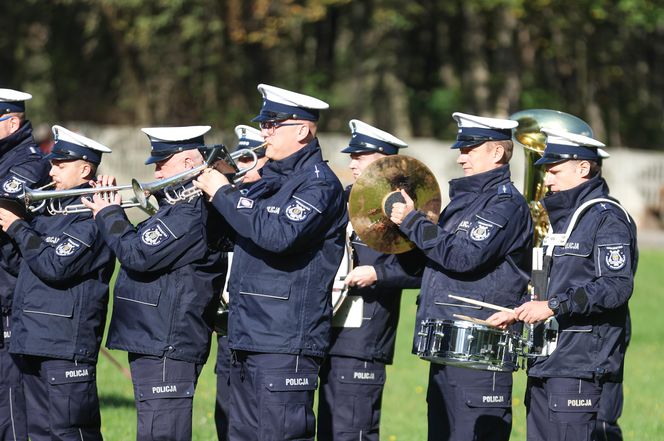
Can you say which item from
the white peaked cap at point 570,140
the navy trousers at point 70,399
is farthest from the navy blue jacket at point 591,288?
the navy trousers at point 70,399

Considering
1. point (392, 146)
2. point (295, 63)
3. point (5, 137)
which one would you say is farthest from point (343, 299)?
point (295, 63)

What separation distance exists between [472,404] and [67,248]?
2.57 meters

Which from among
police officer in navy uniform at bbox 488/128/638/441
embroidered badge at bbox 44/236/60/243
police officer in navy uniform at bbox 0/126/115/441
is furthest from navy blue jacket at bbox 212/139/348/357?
embroidered badge at bbox 44/236/60/243

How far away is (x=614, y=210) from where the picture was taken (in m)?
6.95

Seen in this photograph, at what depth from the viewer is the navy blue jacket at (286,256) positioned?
670 centimetres

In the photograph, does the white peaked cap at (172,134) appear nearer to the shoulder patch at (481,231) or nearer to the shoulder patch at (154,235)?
the shoulder patch at (154,235)

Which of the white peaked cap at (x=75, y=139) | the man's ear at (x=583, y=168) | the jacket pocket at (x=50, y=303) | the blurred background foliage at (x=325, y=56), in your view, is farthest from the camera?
the blurred background foliage at (x=325, y=56)

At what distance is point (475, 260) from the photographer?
22.8ft

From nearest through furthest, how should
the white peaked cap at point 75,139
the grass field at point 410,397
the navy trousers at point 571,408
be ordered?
the navy trousers at point 571,408, the white peaked cap at point 75,139, the grass field at point 410,397

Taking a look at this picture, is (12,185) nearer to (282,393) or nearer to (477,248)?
(282,393)

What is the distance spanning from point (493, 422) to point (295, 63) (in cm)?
2856

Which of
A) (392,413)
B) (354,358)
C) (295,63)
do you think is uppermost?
(295,63)

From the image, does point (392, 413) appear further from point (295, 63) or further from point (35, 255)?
point (295, 63)

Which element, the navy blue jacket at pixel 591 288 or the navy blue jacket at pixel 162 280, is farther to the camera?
the navy blue jacket at pixel 162 280
